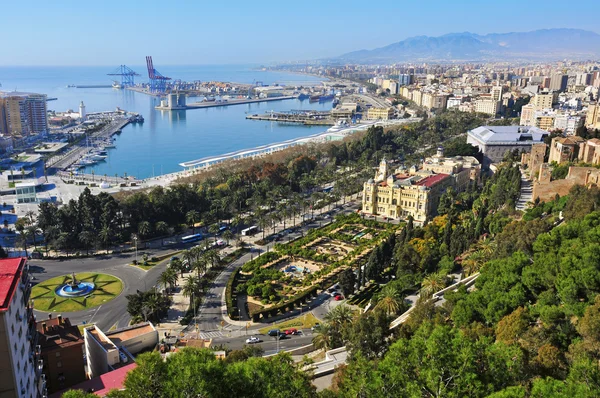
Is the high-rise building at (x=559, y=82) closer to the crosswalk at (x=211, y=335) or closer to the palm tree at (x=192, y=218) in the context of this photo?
the palm tree at (x=192, y=218)

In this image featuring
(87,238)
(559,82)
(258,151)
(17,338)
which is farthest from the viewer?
(559,82)

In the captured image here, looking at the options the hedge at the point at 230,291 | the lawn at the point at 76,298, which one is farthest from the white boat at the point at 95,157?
the hedge at the point at 230,291

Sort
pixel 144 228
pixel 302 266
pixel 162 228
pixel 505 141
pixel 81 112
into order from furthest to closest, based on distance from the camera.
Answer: pixel 81 112 < pixel 505 141 < pixel 162 228 < pixel 144 228 < pixel 302 266

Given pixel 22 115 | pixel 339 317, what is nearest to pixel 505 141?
pixel 339 317

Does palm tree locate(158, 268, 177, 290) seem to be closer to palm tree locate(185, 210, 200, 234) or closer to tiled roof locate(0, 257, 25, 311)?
palm tree locate(185, 210, 200, 234)

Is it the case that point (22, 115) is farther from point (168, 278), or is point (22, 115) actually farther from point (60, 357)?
point (60, 357)

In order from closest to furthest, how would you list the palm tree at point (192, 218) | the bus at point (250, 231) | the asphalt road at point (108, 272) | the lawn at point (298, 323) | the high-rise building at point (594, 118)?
the lawn at point (298, 323) < the asphalt road at point (108, 272) < the palm tree at point (192, 218) < the bus at point (250, 231) < the high-rise building at point (594, 118)

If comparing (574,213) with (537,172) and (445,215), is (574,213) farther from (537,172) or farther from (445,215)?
(537,172)

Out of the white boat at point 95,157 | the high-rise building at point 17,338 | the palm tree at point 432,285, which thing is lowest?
the white boat at point 95,157
